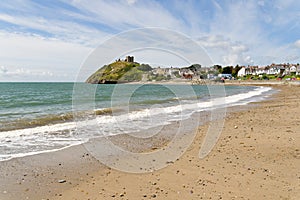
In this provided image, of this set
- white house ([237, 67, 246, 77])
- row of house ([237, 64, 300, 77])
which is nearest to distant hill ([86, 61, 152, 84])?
row of house ([237, 64, 300, 77])

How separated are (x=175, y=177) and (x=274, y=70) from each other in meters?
151

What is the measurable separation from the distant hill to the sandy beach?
478 centimetres

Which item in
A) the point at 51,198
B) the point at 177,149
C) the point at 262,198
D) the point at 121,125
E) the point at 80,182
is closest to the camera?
the point at 262,198

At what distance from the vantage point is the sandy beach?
444 centimetres

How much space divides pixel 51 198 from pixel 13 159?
3.07 m

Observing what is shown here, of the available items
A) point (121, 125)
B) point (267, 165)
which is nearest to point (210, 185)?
point (267, 165)

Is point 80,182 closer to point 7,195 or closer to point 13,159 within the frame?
point 7,195

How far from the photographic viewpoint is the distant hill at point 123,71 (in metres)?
11.2

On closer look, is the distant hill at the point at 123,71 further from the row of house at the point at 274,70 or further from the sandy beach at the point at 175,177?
the row of house at the point at 274,70

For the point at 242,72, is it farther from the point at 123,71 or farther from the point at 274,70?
the point at 123,71

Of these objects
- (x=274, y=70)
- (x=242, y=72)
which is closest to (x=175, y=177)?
(x=274, y=70)

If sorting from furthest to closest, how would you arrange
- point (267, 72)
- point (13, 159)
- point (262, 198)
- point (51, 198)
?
1. point (267, 72)
2. point (13, 159)
3. point (51, 198)
4. point (262, 198)

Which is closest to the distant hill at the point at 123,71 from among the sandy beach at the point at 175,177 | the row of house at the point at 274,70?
Answer: the sandy beach at the point at 175,177

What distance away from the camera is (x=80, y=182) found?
5.18 metres
